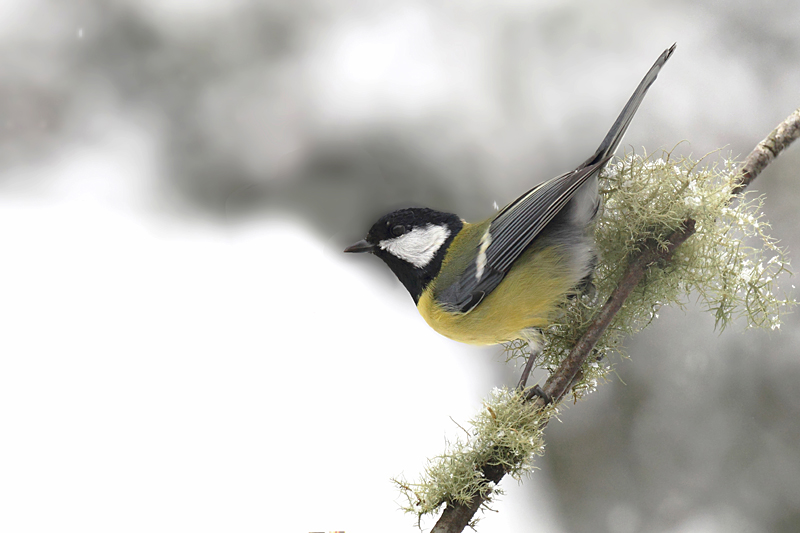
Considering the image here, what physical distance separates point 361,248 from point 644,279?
1.30 feet

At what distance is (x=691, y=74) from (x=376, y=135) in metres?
0.77

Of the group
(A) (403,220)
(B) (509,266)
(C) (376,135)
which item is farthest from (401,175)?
(B) (509,266)

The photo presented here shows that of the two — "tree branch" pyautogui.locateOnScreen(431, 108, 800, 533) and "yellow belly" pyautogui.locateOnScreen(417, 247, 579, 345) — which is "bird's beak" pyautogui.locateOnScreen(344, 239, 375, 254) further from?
"tree branch" pyautogui.locateOnScreen(431, 108, 800, 533)

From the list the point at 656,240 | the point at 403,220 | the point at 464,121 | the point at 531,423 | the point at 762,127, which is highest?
the point at 464,121

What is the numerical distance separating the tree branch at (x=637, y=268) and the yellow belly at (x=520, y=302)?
7cm

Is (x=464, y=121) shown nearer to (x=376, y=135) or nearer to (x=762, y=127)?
Result: (x=376, y=135)

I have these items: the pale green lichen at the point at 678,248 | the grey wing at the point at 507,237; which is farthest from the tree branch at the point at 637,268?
the grey wing at the point at 507,237

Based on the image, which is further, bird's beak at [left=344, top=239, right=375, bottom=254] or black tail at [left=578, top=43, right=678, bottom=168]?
bird's beak at [left=344, top=239, right=375, bottom=254]

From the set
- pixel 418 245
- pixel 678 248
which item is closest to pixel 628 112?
pixel 678 248

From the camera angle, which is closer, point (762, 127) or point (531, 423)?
point (531, 423)

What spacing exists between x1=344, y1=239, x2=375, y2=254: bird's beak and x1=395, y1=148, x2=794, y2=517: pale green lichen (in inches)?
11.5

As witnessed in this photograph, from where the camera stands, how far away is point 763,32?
120cm

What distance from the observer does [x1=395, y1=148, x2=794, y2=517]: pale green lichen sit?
60 cm

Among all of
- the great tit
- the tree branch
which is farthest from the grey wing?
the tree branch
